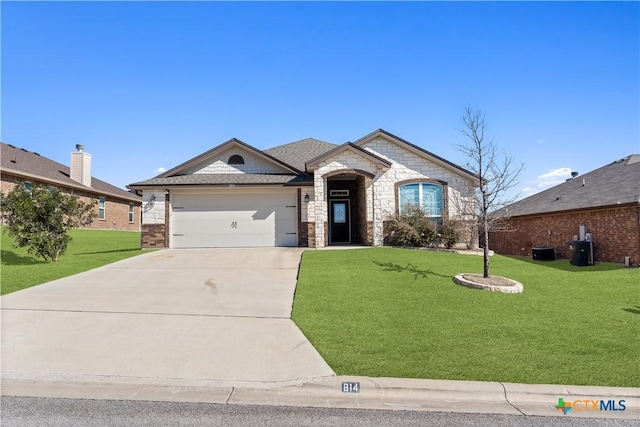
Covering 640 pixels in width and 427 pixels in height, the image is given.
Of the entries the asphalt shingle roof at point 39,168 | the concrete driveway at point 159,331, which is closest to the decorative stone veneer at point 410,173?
the concrete driveway at point 159,331

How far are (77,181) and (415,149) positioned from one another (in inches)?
933

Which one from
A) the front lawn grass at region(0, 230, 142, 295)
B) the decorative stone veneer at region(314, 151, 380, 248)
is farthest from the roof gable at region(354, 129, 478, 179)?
the front lawn grass at region(0, 230, 142, 295)

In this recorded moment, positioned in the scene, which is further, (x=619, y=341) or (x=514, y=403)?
(x=619, y=341)

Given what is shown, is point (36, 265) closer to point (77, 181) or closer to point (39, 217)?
point (39, 217)

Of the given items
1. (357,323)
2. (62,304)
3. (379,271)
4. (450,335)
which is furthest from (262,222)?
(450,335)

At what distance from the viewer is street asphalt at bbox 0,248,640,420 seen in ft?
13.7

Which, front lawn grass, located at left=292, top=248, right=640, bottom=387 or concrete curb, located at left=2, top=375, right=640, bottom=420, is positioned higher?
front lawn grass, located at left=292, top=248, right=640, bottom=387

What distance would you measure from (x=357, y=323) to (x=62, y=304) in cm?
606

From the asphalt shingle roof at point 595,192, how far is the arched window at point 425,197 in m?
4.06

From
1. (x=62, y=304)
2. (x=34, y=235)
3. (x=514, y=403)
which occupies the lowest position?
(x=514, y=403)

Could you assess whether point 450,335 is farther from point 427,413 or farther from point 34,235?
point 34,235

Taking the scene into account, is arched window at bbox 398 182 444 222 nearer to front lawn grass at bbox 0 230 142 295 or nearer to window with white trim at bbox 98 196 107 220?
front lawn grass at bbox 0 230 142 295

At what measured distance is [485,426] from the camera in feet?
12.0

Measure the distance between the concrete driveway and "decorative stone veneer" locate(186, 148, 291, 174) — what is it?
8.00m
